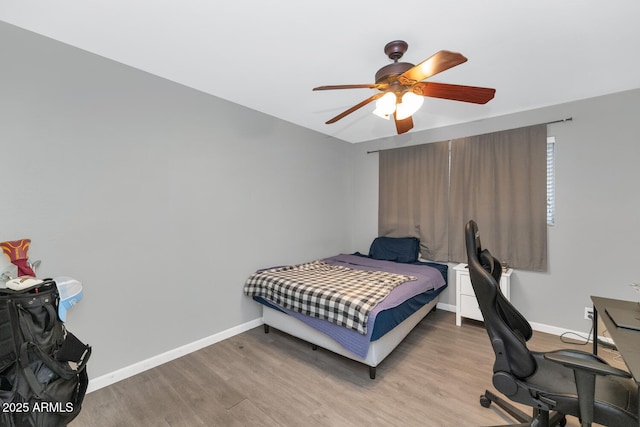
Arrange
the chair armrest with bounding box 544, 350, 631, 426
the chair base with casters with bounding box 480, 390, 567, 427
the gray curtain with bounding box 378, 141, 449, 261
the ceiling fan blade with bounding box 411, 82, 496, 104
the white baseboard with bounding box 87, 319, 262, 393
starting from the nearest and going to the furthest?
1. the chair armrest with bounding box 544, 350, 631, 426
2. the chair base with casters with bounding box 480, 390, 567, 427
3. the ceiling fan blade with bounding box 411, 82, 496, 104
4. the white baseboard with bounding box 87, 319, 262, 393
5. the gray curtain with bounding box 378, 141, 449, 261

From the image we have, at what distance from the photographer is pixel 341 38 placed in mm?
1874

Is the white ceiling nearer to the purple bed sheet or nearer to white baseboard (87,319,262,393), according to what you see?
the purple bed sheet

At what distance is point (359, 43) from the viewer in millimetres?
1925

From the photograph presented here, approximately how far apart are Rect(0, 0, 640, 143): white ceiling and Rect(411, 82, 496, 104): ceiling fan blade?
373 millimetres

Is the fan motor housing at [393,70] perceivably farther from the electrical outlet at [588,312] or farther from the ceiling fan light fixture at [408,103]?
the electrical outlet at [588,312]

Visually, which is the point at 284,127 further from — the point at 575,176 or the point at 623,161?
the point at 623,161

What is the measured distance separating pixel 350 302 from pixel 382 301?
0.96ft

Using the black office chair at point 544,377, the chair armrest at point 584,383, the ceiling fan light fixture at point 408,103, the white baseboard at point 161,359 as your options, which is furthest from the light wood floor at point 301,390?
the ceiling fan light fixture at point 408,103

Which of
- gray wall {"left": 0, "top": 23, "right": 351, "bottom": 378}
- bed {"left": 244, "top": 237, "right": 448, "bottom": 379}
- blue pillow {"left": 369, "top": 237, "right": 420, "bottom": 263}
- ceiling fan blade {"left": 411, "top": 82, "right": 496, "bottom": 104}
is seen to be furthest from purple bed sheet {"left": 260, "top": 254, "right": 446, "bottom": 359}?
ceiling fan blade {"left": 411, "top": 82, "right": 496, "bottom": 104}

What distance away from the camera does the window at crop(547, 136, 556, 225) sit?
9.85 ft

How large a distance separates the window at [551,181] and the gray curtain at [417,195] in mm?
1066

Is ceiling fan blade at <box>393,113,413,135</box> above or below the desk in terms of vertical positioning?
above

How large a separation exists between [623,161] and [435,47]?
2368 millimetres

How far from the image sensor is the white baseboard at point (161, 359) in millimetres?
2068
